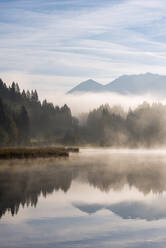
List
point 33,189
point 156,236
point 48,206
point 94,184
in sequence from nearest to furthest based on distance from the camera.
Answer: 1. point 156,236
2. point 48,206
3. point 33,189
4. point 94,184

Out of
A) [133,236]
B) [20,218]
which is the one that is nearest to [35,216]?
[20,218]

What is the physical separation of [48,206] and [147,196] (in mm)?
8046

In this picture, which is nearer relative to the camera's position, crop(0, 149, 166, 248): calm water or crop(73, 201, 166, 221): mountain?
crop(0, 149, 166, 248): calm water

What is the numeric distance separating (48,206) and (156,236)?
9.66 m

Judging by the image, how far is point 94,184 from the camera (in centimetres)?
3947

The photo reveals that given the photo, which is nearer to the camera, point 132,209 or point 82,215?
point 82,215

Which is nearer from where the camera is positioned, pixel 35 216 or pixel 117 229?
pixel 117 229

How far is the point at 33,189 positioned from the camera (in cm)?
3428

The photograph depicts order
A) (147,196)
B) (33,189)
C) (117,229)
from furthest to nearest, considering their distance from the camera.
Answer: (33,189), (147,196), (117,229)

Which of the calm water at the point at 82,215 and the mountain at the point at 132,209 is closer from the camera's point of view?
the calm water at the point at 82,215

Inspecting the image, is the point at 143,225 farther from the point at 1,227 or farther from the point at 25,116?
the point at 25,116

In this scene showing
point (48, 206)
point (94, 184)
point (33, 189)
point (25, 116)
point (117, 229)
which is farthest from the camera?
point (25, 116)

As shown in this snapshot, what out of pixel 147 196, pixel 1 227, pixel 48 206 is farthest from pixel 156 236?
pixel 147 196

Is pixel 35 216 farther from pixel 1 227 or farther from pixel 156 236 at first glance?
pixel 156 236
